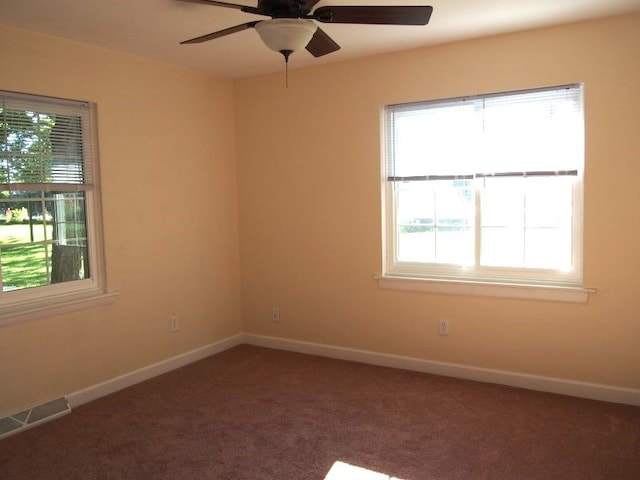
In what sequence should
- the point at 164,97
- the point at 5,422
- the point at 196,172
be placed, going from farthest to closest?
the point at 196,172 → the point at 164,97 → the point at 5,422

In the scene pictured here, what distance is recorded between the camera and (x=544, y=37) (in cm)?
333

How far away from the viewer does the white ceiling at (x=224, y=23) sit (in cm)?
284

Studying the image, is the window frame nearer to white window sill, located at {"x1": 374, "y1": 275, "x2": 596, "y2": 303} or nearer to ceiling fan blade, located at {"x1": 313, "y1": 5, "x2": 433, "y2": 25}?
white window sill, located at {"x1": 374, "y1": 275, "x2": 596, "y2": 303}

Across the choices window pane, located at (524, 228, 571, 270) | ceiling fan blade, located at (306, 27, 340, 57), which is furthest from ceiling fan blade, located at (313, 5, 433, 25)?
window pane, located at (524, 228, 571, 270)

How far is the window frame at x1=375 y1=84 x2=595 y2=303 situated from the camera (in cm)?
336

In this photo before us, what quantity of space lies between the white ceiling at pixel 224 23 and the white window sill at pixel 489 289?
1.76 meters

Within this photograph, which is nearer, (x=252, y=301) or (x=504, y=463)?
(x=504, y=463)

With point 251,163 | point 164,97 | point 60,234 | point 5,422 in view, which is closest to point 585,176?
point 251,163

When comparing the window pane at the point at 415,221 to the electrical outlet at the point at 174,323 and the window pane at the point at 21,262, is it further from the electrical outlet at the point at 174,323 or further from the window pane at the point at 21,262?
the window pane at the point at 21,262

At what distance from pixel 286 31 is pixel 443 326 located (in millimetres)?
2552

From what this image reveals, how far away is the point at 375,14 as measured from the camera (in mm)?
2172

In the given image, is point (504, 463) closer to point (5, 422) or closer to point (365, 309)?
point (365, 309)

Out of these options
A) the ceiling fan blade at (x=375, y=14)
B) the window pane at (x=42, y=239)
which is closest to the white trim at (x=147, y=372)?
the window pane at (x=42, y=239)

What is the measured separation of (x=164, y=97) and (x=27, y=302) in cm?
188
